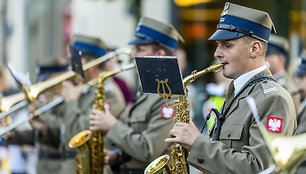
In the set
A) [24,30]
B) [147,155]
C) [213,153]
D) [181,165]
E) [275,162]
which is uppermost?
[275,162]

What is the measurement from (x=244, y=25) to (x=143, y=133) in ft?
5.61

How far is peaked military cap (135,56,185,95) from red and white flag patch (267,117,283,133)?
0.68m

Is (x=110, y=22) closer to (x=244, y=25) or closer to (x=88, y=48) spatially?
(x=88, y=48)

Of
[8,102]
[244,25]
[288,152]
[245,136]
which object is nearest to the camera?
[288,152]

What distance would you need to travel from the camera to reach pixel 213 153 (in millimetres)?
3504

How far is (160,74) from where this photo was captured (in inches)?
152

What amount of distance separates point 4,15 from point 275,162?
16.4 meters

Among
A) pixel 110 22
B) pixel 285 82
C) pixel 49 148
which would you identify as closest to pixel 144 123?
pixel 285 82

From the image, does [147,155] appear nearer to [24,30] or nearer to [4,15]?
[24,30]

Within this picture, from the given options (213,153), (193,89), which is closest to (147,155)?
(213,153)

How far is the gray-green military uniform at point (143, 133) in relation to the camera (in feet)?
16.0

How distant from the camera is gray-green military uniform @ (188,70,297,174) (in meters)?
3.37

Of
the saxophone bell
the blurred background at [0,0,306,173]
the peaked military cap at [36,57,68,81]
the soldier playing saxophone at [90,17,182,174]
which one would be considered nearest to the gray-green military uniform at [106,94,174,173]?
the soldier playing saxophone at [90,17,182,174]

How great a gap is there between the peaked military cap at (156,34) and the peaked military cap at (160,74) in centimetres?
120
